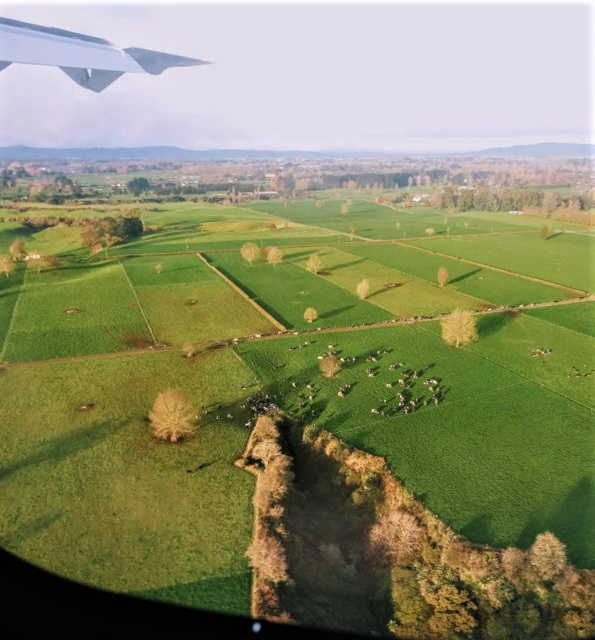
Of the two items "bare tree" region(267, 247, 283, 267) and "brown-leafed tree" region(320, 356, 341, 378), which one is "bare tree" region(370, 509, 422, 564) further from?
"bare tree" region(267, 247, 283, 267)

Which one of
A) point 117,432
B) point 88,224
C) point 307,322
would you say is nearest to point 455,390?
point 307,322

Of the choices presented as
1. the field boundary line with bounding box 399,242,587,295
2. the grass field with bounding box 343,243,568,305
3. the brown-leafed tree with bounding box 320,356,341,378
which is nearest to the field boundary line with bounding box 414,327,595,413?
the brown-leafed tree with bounding box 320,356,341,378

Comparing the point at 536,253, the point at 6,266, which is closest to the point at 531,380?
the point at 536,253

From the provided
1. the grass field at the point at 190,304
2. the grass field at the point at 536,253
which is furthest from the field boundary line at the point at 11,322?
the grass field at the point at 536,253

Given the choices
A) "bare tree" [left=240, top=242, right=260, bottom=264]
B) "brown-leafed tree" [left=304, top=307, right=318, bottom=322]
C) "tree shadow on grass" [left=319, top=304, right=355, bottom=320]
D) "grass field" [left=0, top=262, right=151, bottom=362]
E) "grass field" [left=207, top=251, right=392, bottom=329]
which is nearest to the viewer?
"grass field" [left=0, top=262, right=151, bottom=362]

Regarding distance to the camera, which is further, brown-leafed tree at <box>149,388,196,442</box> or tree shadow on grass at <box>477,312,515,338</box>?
tree shadow on grass at <box>477,312,515,338</box>

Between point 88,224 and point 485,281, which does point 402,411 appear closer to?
point 485,281
